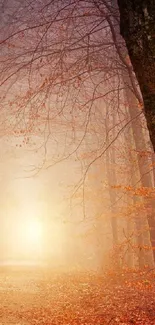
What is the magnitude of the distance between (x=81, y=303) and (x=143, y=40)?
337 inches

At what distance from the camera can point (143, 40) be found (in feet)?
13.8

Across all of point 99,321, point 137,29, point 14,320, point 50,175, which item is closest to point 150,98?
point 137,29

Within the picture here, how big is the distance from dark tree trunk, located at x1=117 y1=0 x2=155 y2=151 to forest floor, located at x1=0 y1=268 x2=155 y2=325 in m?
5.85

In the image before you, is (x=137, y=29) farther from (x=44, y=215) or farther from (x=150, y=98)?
(x=44, y=215)

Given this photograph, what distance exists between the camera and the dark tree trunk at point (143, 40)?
13.6 feet

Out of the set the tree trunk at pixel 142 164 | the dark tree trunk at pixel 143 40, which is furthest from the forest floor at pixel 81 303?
the dark tree trunk at pixel 143 40

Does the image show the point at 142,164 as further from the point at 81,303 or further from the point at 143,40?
the point at 143,40

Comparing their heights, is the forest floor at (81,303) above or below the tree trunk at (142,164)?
below

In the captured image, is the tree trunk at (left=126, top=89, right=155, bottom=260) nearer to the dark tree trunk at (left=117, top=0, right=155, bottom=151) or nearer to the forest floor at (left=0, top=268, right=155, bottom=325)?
the forest floor at (left=0, top=268, right=155, bottom=325)

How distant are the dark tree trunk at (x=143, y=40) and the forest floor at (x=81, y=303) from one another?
5.85m

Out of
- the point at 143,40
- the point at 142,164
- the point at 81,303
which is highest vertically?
the point at 142,164

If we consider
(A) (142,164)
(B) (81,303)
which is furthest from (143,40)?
(A) (142,164)

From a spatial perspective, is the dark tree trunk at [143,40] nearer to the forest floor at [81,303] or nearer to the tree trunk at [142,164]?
the forest floor at [81,303]

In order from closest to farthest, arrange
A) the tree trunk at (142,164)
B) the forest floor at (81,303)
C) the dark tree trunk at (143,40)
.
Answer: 1. the dark tree trunk at (143,40)
2. the forest floor at (81,303)
3. the tree trunk at (142,164)
